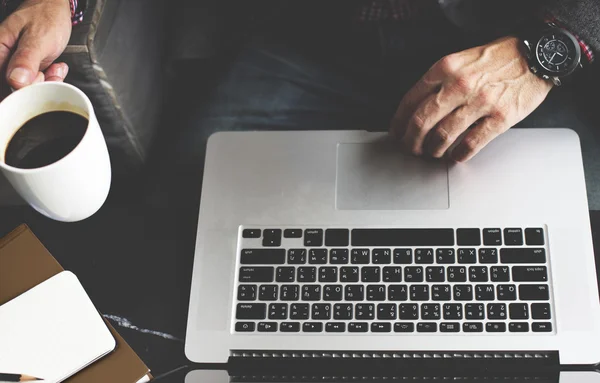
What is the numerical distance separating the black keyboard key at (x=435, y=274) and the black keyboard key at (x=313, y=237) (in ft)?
0.41

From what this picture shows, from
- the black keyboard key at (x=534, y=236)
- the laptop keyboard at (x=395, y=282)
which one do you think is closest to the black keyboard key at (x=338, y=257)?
the laptop keyboard at (x=395, y=282)

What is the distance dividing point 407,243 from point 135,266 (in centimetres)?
33

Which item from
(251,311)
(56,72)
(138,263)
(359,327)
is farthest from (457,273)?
(56,72)

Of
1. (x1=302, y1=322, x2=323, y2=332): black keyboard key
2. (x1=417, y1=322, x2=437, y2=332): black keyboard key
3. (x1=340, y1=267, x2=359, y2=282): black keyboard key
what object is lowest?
(x1=417, y1=322, x2=437, y2=332): black keyboard key

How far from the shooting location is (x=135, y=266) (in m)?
0.82

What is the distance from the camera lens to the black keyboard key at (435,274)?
0.73m

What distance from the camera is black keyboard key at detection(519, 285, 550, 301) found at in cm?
72

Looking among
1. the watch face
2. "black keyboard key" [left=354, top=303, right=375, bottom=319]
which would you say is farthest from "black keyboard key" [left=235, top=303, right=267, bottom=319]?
the watch face

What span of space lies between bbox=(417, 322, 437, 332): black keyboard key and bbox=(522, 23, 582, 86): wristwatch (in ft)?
1.07

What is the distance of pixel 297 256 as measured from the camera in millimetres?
757

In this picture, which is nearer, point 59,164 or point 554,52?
point 59,164

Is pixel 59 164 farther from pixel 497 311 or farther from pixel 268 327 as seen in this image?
pixel 497 311

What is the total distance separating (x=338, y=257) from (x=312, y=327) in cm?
8

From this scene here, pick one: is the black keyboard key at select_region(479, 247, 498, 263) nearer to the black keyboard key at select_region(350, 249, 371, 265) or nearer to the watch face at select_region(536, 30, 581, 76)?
the black keyboard key at select_region(350, 249, 371, 265)
